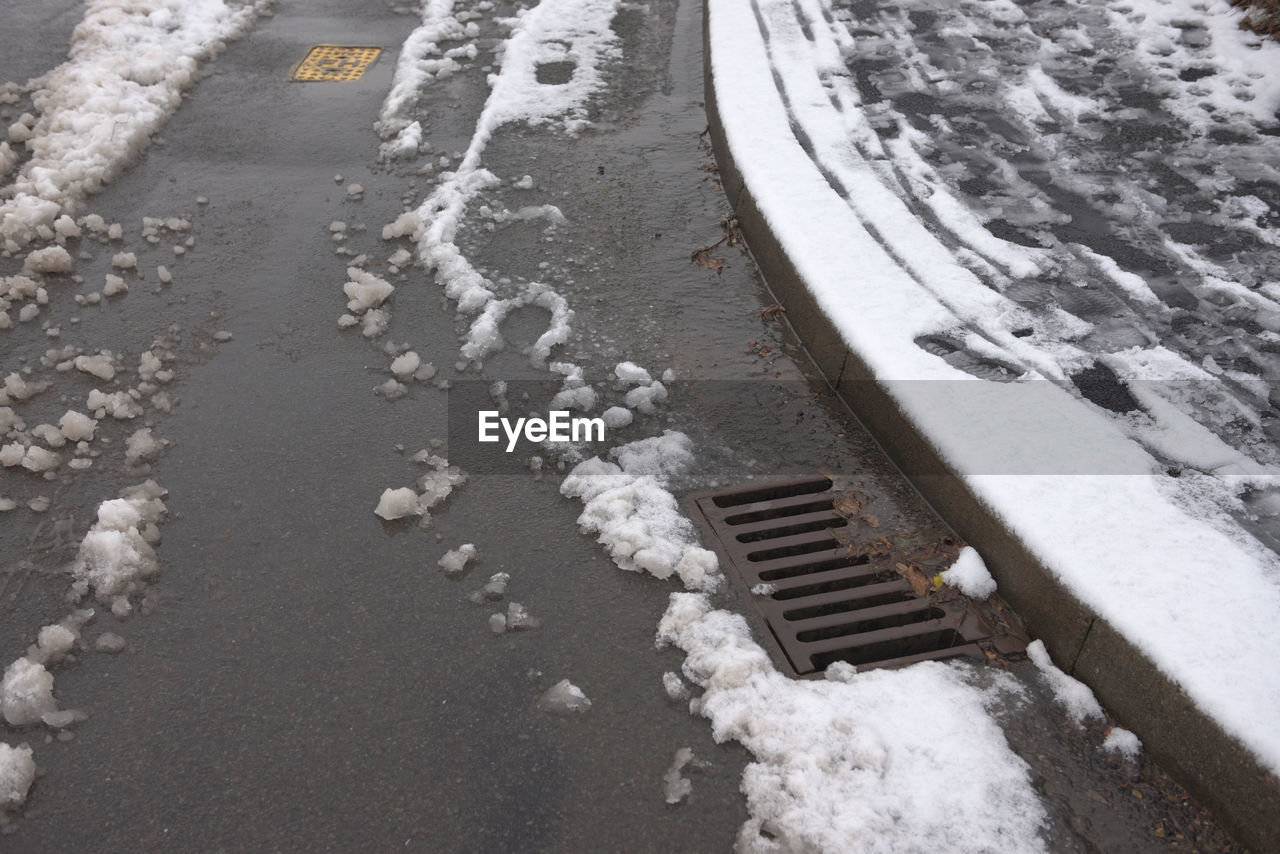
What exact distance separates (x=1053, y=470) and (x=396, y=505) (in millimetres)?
2369

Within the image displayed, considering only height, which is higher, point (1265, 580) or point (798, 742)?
point (1265, 580)

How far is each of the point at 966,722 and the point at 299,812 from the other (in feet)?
6.29

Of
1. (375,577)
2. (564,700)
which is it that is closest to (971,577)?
(564,700)

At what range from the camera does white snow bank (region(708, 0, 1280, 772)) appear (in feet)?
8.30

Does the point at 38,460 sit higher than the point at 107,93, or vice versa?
the point at 107,93

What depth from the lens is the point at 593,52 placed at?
6.66m

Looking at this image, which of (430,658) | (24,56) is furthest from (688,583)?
(24,56)

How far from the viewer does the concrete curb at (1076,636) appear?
7.59ft

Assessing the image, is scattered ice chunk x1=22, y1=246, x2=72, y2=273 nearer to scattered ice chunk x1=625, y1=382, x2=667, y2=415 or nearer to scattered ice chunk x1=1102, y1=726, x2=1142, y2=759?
scattered ice chunk x1=625, y1=382, x2=667, y2=415

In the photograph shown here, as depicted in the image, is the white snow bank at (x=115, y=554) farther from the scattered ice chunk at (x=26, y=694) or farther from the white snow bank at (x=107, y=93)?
the white snow bank at (x=107, y=93)

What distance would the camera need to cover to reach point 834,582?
10.2 ft

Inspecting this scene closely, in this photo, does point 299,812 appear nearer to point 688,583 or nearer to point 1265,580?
point 688,583

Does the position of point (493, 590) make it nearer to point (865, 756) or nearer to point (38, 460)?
point (865, 756)

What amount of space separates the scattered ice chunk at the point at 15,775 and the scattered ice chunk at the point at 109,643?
0.37m
